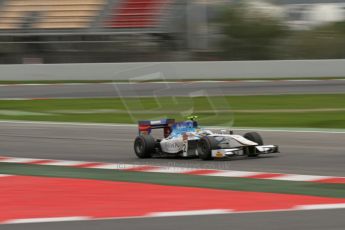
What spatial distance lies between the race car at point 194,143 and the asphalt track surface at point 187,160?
0.39ft

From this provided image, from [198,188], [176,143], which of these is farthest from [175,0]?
[198,188]

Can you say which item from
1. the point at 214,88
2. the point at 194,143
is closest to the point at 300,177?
the point at 194,143

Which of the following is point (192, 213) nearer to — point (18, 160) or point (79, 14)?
point (18, 160)

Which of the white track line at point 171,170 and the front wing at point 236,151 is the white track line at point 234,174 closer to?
the white track line at point 171,170

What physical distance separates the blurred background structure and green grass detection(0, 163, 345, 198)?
19994mm

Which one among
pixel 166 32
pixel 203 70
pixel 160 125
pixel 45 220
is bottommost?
pixel 45 220

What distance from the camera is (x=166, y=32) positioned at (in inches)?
1257

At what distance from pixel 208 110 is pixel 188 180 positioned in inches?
93.2

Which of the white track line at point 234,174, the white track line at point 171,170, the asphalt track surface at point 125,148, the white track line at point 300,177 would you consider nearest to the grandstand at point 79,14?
the asphalt track surface at point 125,148

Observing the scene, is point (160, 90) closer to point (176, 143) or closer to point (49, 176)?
point (176, 143)

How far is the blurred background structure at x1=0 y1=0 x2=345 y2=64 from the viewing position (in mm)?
30562

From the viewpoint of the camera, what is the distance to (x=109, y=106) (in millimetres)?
21031

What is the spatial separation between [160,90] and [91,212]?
4051 millimetres

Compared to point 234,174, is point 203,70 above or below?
above
